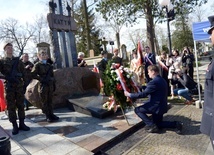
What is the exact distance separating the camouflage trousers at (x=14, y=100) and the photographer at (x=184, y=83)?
15.4ft

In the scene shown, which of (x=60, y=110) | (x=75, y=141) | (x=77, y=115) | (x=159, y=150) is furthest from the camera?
(x=60, y=110)

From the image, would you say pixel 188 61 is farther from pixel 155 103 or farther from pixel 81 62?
pixel 155 103

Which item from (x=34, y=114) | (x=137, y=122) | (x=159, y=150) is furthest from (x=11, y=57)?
(x=159, y=150)

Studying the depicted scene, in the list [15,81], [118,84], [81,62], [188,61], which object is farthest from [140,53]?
[15,81]

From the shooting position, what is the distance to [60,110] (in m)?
6.87

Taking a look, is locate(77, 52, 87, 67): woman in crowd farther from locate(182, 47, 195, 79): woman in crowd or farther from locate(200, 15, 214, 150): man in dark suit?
locate(200, 15, 214, 150): man in dark suit

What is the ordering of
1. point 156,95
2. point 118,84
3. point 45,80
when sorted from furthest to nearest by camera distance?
point 45,80 → point 118,84 → point 156,95

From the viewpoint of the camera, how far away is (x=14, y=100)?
198 inches

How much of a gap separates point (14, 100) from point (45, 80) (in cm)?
87

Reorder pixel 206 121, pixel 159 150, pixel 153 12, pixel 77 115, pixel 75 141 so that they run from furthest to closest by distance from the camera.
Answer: pixel 153 12 → pixel 77 115 → pixel 75 141 → pixel 159 150 → pixel 206 121

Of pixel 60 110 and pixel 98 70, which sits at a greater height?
pixel 98 70

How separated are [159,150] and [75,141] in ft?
5.27

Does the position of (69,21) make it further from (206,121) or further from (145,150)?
(206,121)

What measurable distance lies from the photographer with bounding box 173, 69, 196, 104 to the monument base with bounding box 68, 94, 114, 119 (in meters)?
2.50
